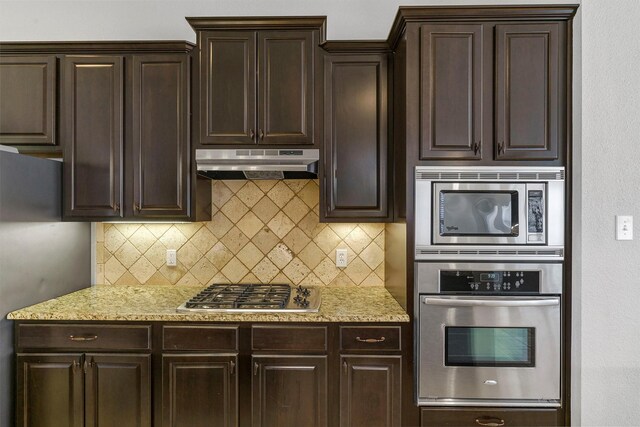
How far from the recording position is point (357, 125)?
223cm

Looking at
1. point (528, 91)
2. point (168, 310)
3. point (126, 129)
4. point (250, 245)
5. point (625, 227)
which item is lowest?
point (168, 310)

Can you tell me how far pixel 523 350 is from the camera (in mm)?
1912

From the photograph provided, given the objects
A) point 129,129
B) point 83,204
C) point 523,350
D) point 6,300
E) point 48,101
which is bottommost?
point 523,350

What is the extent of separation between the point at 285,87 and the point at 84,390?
6.51ft

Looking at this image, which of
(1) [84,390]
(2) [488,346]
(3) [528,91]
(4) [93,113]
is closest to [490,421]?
(2) [488,346]

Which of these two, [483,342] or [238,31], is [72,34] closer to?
[238,31]

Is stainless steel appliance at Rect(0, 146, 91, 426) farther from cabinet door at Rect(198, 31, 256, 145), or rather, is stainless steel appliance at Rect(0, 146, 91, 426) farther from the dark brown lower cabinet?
cabinet door at Rect(198, 31, 256, 145)

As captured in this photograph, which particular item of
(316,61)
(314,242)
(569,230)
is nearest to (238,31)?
(316,61)

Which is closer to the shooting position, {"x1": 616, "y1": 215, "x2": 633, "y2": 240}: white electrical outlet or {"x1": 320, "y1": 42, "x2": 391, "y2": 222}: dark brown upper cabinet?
{"x1": 616, "y1": 215, "x2": 633, "y2": 240}: white electrical outlet

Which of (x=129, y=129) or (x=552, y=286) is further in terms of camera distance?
(x=129, y=129)

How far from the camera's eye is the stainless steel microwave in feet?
6.23

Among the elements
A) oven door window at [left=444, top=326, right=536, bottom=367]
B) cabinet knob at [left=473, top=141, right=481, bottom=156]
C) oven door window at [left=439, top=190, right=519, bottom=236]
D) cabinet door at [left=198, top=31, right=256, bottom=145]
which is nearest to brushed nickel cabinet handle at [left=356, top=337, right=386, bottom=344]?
oven door window at [left=444, top=326, right=536, bottom=367]

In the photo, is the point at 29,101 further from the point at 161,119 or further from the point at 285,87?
the point at 285,87

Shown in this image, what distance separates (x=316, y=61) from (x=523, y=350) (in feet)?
6.38
